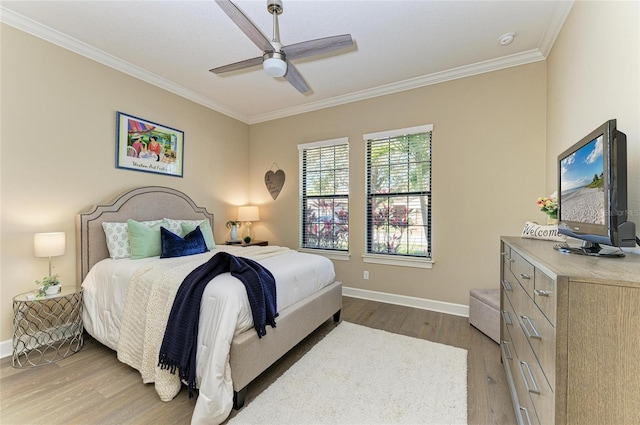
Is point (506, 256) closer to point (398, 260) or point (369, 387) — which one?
point (369, 387)

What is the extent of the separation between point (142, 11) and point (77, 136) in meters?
1.42

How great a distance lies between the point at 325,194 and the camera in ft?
13.7

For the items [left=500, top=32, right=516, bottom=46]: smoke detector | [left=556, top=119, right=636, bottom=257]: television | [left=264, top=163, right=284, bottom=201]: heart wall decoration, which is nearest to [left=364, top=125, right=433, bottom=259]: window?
[left=500, top=32, right=516, bottom=46]: smoke detector

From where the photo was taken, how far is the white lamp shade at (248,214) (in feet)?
14.6

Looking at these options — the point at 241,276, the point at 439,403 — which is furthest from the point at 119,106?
the point at 439,403

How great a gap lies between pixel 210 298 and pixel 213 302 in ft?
0.11

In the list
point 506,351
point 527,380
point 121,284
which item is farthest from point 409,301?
point 121,284

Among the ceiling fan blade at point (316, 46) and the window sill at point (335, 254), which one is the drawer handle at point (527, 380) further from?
the window sill at point (335, 254)

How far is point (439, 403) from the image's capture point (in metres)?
1.74

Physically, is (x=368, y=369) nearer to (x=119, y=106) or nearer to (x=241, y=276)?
(x=241, y=276)

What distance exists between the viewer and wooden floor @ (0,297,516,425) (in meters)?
1.64

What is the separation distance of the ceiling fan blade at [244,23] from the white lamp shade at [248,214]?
2.88m

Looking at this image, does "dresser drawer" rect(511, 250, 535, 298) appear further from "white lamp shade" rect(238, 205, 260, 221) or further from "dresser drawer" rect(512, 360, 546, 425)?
"white lamp shade" rect(238, 205, 260, 221)

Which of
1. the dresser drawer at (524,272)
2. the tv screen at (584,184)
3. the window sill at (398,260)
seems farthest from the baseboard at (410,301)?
the tv screen at (584,184)
